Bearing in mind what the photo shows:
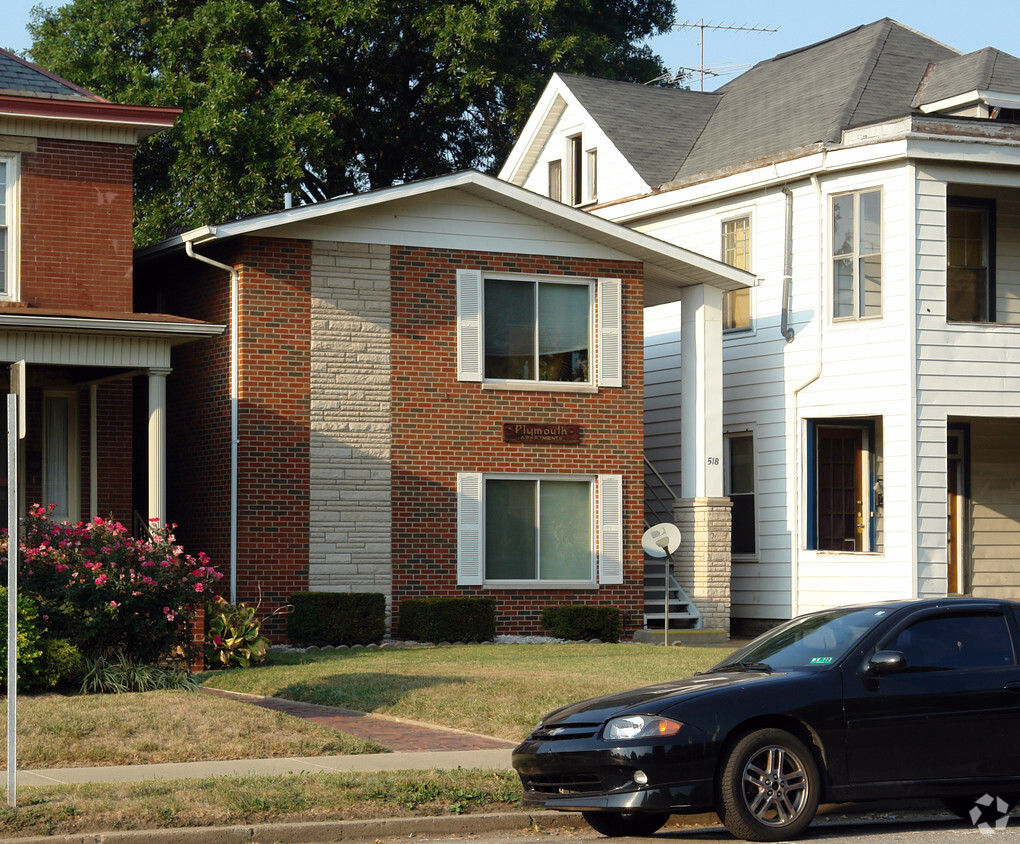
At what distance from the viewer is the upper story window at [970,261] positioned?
22688 mm

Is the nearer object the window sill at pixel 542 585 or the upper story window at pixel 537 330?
the window sill at pixel 542 585

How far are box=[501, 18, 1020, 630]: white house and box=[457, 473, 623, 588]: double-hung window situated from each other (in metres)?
1.74

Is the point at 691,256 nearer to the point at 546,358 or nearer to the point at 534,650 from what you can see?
the point at 546,358

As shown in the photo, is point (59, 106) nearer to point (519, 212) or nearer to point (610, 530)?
point (519, 212)

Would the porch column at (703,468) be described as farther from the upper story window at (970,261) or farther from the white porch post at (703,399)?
the upper story window at (970,261)

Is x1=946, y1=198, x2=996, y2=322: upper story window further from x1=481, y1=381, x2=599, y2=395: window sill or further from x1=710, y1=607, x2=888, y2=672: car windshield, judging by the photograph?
x1=710, y1=607, x2=888, y2=672: car windshield

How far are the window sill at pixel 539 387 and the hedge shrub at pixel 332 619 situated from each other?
363 centimetres

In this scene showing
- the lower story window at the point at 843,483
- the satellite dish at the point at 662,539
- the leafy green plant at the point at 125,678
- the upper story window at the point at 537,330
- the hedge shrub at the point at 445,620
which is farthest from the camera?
the lower story window at the point at 843,483

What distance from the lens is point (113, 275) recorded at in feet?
63.8

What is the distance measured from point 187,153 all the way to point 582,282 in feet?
46.1

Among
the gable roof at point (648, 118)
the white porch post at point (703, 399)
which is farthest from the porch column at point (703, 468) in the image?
the gable roof at point (648, 118)

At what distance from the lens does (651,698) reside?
29.7ft

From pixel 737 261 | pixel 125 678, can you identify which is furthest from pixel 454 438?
pixel 125 678

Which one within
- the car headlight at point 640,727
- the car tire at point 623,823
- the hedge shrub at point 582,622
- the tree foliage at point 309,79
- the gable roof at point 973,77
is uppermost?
the tree foliage at point 309,79
